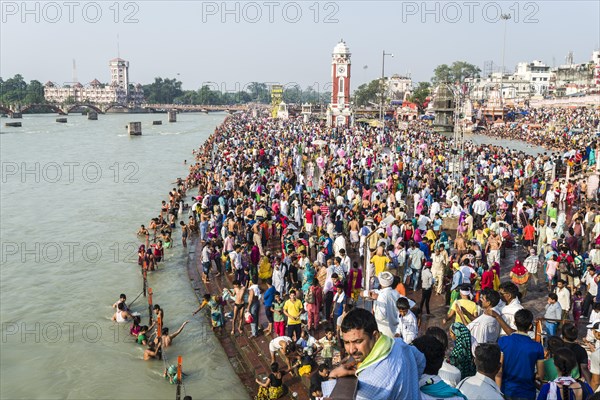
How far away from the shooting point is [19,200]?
24844 millimetres

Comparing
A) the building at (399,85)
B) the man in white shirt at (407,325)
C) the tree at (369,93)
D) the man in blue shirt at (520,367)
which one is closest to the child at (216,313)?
the man in white shirt at (407,325)

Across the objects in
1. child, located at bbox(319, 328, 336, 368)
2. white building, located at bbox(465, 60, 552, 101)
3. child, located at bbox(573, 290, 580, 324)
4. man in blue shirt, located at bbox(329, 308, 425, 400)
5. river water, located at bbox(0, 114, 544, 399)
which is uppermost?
white building, located at bbox(465, 60, 552, 101)

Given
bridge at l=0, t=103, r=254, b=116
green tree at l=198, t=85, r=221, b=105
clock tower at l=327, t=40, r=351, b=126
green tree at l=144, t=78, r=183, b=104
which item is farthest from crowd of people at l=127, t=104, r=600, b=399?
green tree at l=144, t=78, r=183, b=104

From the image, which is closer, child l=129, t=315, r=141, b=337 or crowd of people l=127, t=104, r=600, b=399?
crowd of people l=127, t=104, r=600, b=399

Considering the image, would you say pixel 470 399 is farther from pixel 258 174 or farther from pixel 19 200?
pixel 19 200

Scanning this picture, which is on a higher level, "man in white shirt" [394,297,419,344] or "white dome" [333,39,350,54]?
"white dome" [333,39,350,54]

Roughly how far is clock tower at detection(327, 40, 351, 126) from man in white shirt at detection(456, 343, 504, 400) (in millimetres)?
47347

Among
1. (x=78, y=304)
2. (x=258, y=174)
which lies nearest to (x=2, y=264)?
(x=78, y=304)

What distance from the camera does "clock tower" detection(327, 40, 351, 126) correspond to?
165ft

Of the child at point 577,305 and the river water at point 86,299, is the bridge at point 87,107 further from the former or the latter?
the child at point 577,305

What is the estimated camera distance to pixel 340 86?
52.2 m

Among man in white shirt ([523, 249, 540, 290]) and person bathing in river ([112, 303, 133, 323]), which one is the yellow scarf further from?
person bathing in river ([112, 303, 133, 323])

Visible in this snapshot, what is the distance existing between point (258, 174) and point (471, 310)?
14019 mm

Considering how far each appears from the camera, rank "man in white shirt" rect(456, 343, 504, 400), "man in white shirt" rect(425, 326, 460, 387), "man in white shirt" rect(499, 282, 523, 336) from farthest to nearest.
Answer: "man in white shirt" rect(499, 282, 523, 336) < "man in white shirt" rect(425, 326, 460, 387) < "man in white shirt" rect(456, 343, 504, 400)
